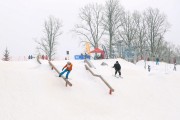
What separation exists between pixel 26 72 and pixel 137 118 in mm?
8890

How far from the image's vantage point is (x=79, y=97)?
1989cm

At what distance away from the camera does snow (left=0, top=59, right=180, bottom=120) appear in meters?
16.9

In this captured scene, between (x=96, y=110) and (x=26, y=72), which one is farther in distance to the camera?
(x=26, y=72)

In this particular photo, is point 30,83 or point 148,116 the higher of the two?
point 30,83

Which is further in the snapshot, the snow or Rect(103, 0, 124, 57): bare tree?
Rect(103, 0, 124, 57): bare tree

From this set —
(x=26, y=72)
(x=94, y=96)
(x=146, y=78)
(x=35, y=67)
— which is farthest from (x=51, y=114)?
Result: (x=146, y=78)

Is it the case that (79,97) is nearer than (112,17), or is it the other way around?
(79,97)

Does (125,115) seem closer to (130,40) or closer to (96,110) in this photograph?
(96,110)

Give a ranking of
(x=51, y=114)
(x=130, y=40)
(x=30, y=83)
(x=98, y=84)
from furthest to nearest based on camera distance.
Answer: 1. (x=130, y=40)
2. (x=98, y=84)
3. (x=30, y=83)
4. (x=51, y=114)

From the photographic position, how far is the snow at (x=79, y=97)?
55.4ft

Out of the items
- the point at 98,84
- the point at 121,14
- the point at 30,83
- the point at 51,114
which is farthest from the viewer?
the point at 121,14

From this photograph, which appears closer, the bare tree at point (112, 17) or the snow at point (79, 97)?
the snow at point (79, 97)

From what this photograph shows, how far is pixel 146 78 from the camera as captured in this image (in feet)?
91.9

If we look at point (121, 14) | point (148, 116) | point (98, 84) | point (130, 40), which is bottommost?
point (148, 116)
